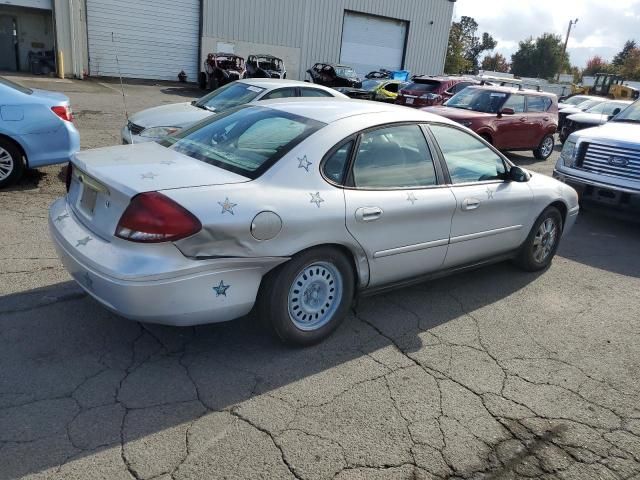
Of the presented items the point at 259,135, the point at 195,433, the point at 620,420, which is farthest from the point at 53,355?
the point at 620,420

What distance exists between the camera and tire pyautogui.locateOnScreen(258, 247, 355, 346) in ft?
11.0

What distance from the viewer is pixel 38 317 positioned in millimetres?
3764

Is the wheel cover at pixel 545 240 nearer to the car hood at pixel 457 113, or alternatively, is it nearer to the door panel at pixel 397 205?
the door panel at pixel 397 205

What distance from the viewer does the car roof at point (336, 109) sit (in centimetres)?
388

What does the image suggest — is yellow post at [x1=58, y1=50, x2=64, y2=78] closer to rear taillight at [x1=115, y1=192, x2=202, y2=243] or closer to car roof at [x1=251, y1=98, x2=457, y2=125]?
car roof at [x1=251, y1=98, x2=457, y2=125]

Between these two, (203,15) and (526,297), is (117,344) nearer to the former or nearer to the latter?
(526,297)

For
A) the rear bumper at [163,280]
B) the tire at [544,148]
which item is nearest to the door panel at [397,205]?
the rear bumper at [163,280]

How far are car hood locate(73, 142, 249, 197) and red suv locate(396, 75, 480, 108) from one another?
1235 cm

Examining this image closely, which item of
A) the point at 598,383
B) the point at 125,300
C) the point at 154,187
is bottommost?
the point at 598,383

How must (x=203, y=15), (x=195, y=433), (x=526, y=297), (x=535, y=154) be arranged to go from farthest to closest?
(x=203, y=15), (x=535, y=154), (x=526, y=297), (x=195, y=433)

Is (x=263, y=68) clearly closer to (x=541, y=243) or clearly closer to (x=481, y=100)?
(x=481, y=100)

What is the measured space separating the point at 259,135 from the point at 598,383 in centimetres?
286

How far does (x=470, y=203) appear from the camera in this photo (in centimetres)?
433

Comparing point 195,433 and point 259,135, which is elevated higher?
point 259,135
